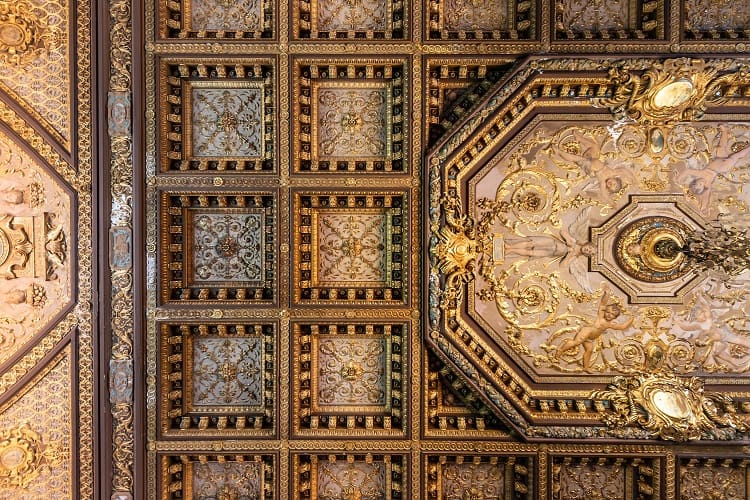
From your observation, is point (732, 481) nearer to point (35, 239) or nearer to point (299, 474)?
point (299, 474)

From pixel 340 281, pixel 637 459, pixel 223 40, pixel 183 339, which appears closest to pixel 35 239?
pixel 183 339

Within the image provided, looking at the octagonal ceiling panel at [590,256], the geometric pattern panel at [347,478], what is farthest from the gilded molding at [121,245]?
the octagonal ceiling panel at [590,256]

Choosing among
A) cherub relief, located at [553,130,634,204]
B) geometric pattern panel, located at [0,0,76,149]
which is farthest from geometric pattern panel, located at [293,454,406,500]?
geometric pattern panel, located at [0,0,76,149]

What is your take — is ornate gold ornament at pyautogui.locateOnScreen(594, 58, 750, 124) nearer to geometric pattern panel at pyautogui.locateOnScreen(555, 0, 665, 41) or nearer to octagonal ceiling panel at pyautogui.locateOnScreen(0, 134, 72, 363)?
geometric pattern panel at pyautogui.locateOnScreen(555, 0, 665, 41)

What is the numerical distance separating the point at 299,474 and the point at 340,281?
8.44 ft

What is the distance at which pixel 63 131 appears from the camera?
461 centimetres

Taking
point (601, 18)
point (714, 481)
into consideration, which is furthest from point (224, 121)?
point (714, 481)

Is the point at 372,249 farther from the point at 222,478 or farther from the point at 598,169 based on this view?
the point at 222,478

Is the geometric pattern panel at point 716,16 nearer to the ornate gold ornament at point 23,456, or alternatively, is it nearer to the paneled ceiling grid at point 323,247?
the paneled ceiling grid at point 323,247

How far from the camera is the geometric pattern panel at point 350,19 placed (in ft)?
15.7

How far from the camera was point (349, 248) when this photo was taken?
16.5ft

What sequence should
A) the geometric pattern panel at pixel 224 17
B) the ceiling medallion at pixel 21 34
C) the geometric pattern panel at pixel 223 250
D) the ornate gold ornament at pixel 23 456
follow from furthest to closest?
1. the geometric pattern panel at pixel 223 250
2. the geometric pattern panel at pixel 224 17
3. the ornate gold ornament at pixel 23 456
4. the ceiling medallion at pixel 21 34

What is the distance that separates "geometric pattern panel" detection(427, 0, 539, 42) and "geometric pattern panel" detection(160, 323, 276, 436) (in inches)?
173

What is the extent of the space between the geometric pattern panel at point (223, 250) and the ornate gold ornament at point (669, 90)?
4.54 meters
